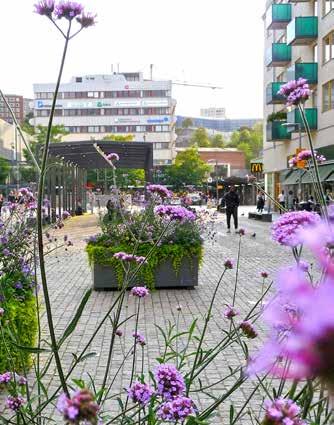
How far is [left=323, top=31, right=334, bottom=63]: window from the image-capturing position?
116 feet

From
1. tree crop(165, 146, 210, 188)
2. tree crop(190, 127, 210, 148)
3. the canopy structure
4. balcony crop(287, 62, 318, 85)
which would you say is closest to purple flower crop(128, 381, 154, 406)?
the canopy structure

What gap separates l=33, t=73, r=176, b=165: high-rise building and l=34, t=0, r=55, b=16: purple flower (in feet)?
413

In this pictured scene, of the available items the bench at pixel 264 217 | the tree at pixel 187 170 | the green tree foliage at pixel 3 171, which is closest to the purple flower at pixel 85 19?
the bench at pixel 264 217

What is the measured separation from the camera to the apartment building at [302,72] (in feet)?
116

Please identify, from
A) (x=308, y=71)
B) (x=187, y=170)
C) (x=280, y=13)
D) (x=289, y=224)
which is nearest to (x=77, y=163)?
(x=308, y=71)

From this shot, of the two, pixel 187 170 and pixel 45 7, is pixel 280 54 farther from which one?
pixel 187 170

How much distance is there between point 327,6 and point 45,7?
37237mm

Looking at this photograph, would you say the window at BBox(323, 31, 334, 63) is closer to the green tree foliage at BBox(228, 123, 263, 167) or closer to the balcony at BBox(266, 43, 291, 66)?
the balcony at BBox(266, 43, 291, 66)

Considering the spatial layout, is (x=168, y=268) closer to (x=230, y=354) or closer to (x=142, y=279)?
(x=142, y=279)

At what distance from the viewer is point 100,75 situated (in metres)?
138

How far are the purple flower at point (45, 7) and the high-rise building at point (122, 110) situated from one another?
126 metres

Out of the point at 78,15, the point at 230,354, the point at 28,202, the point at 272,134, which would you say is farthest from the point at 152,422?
the point at 272,134

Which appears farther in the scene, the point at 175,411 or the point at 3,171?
the point at 3,171

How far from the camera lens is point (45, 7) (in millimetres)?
2033
